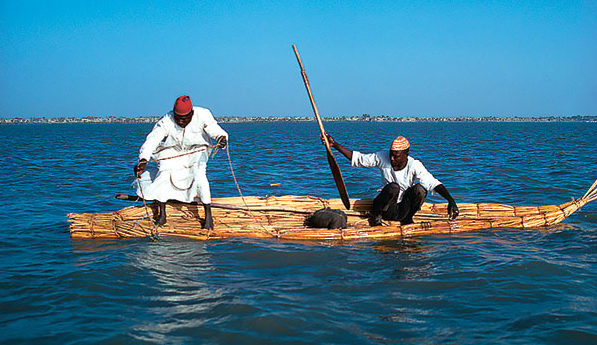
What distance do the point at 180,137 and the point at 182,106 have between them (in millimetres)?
435

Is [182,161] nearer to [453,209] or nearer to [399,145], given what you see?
[399,145]

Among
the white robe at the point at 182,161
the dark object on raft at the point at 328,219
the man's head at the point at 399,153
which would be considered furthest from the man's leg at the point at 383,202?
the white robe at the point at 182,161

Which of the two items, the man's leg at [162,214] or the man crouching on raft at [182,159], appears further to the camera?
the man's leg at [162,214]

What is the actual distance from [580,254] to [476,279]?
1666 millimetres

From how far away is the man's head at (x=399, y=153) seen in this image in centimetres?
566

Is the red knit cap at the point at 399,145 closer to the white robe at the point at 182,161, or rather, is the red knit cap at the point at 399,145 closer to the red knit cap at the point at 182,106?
the white robe at the point at 182,161

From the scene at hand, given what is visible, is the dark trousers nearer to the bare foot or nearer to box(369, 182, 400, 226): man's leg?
box(369, 182, 400, 226): man's leg

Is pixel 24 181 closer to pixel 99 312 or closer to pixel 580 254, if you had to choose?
pixel 99 312

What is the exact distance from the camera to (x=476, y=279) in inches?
182

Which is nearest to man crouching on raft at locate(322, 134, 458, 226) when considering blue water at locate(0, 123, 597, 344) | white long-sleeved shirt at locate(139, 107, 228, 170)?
blue water at locate(0, 123, 597, 344)

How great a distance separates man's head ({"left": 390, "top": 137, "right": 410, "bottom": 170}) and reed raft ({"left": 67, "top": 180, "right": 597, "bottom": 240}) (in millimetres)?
733

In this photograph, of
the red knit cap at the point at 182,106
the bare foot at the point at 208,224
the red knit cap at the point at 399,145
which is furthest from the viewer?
the bare foot at the point at 208,224

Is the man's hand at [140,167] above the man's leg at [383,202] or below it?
above

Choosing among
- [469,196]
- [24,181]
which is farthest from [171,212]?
[24,181]
